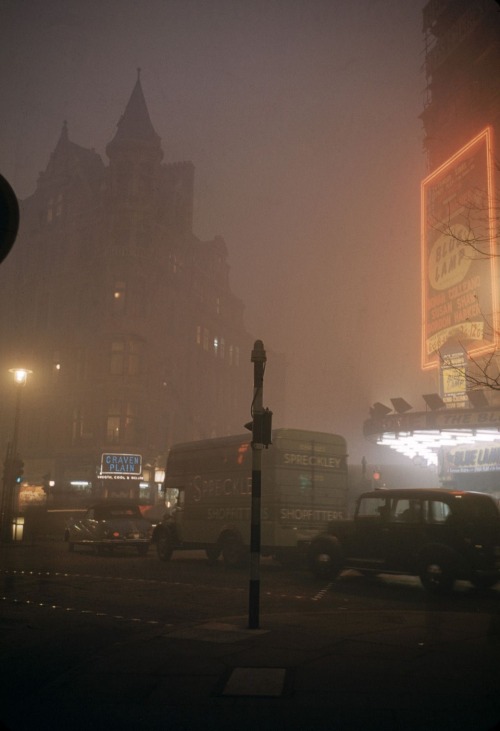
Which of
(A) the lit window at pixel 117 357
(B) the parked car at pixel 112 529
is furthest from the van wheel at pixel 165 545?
(A) the lit window at pixel 117 357

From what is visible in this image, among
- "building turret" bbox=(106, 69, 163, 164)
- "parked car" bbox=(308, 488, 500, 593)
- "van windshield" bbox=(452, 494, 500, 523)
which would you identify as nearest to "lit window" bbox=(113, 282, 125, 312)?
"building turret" bbox=(106, 69, 163, 164)

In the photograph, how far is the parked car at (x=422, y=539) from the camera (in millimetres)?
14000

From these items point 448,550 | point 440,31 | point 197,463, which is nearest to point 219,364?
point 440,31

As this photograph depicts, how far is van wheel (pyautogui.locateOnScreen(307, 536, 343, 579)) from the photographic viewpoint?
1648cm

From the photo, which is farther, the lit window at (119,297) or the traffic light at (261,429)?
the lit window at (119,297)

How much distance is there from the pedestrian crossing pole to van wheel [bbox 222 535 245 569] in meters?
9.99

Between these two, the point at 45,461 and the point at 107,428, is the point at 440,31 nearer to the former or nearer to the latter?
the point at 107,428

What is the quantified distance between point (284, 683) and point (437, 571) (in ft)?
27.4

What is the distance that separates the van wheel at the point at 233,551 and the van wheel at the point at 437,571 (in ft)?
22.8

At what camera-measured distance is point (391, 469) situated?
6662 cm

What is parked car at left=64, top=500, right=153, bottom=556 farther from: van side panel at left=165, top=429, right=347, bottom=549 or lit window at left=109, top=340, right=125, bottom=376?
lit window at left=109, top=340, right=125, bottom=376

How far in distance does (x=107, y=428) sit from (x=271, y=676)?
54.1m

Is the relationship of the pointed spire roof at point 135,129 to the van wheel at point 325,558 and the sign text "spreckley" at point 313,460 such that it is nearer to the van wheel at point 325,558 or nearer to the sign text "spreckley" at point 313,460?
the sign text "spreckley" at point 313,460

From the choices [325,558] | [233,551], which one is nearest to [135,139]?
[233,551]
